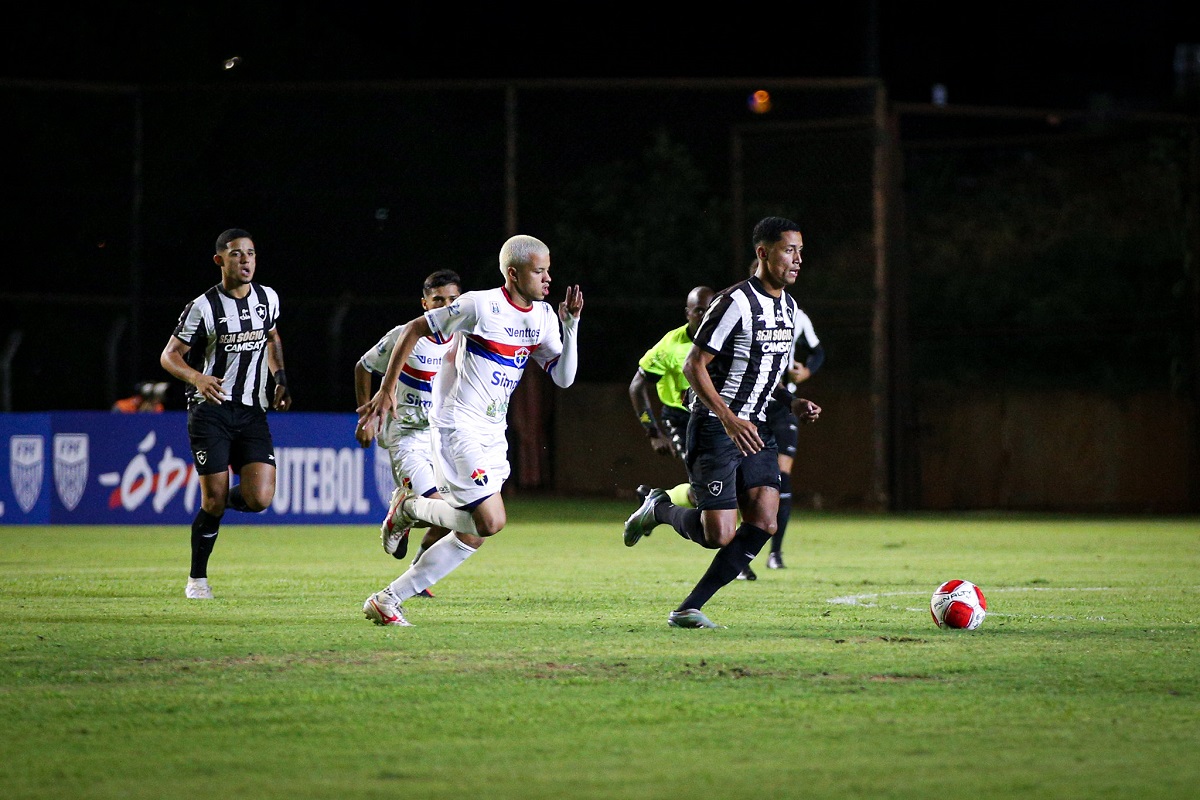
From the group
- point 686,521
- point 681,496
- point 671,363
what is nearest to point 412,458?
point 681,496

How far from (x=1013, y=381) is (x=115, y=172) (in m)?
14.6

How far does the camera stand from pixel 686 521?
30.3 ft

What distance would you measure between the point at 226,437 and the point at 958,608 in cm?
463

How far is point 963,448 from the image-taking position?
22656mm

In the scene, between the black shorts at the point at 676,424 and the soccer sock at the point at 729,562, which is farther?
the black shorts at the point at 676,424

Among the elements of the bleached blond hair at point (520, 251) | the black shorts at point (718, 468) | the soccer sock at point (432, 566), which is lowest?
the soccer sock at point (432, 566)

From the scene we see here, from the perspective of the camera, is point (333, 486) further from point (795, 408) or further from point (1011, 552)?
point (795, 408)

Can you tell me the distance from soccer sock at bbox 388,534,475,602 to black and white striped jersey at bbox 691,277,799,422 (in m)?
1.44

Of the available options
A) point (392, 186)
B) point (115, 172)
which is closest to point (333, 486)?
point (392, 186)

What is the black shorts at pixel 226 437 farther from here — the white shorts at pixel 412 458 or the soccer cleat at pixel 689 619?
the soccer cleat at pixel 689 619

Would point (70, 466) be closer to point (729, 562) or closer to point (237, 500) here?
point (237, 500)

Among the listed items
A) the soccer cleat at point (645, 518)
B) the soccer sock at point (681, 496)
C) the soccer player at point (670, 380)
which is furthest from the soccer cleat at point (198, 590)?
the soccer player at point (670, 380)

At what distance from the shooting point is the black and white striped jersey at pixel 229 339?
10.5m

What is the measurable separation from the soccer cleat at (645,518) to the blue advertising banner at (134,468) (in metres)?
7.87
